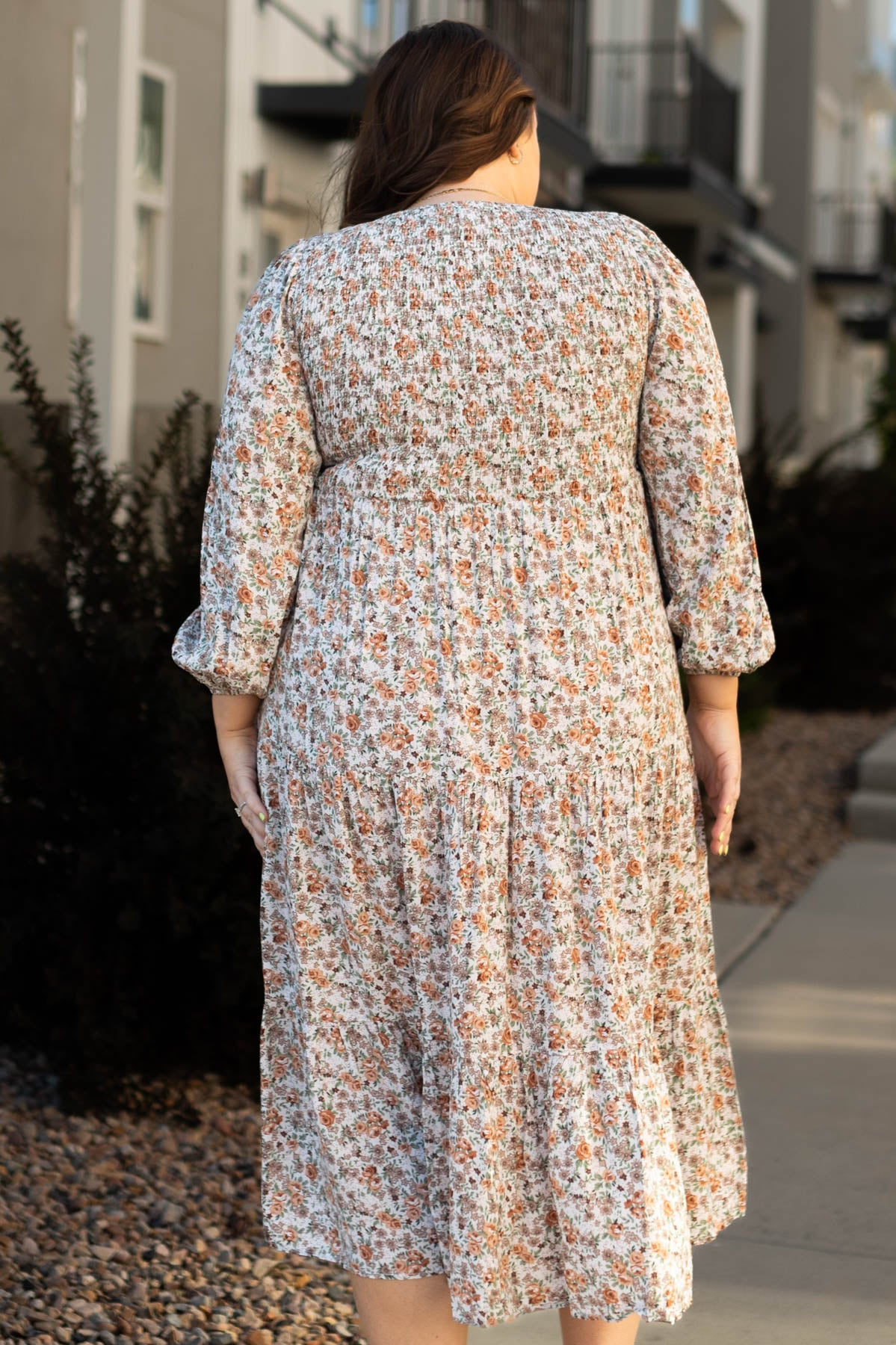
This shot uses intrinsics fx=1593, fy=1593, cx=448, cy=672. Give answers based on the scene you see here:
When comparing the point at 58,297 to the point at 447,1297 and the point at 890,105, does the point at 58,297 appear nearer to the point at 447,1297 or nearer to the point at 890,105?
the point at 447,1297

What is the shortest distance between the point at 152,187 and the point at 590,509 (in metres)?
5.66

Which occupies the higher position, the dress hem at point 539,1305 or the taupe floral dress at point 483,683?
the taupe floral dress at point 483,683

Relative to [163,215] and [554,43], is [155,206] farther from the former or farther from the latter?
[554,43]

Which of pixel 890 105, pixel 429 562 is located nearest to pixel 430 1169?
pixel 429 562

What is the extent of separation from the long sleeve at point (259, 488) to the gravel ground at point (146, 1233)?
1.18m

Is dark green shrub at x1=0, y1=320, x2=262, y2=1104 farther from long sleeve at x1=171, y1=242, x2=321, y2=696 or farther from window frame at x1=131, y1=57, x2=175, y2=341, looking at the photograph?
window frame at x1=131, y1=57, x2=175, y2=341

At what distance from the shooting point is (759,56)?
1673cm

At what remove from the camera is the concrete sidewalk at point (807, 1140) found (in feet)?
8.36

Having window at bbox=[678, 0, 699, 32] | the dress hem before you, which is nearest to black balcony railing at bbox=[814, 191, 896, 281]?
window at bbox=[678, 0, 699, 32]

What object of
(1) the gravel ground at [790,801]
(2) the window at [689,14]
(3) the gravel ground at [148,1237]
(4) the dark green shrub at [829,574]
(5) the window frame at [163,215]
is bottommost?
(3) the gravel ground at [148,1237]

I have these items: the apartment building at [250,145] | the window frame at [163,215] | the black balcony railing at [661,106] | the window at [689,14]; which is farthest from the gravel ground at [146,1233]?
the window at [689,14]

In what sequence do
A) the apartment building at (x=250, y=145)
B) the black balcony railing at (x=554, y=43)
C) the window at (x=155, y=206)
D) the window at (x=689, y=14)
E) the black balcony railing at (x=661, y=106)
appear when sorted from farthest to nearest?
the window at (x=689, y=14) → the black balcony railing at (x=661, y=106) → the black balcony railing at (x=554, y=43) → the window at (x=155, y=206) → the apartment building at (x=250, y=145)

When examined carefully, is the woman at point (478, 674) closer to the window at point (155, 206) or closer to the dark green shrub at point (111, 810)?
the dark green shrub at point (111, 810)

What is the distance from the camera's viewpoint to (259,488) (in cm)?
179
